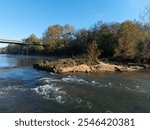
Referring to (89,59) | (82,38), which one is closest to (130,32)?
(89,59)

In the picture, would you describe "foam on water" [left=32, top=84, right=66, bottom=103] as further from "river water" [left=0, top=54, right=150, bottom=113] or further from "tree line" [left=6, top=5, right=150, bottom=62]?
"tree line" [left=6, top=5, right=150, bottom=62]

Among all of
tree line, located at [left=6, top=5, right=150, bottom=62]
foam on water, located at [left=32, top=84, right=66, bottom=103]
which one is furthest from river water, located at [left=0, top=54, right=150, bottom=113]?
tree line, located at [left=6, top=5, right=150, bottom=62]

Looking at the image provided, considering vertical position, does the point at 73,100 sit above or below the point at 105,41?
below

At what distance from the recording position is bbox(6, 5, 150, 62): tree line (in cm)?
4800

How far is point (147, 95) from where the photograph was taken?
17.0 meters

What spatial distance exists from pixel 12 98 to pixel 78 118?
26.5 ft

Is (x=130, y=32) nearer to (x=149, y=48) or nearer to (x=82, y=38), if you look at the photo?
(x=149, y=48)

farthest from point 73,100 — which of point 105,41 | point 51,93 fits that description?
point 105,41

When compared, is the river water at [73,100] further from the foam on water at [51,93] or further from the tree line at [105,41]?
the tree line at [105,41]

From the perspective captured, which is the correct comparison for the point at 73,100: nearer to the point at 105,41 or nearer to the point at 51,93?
the point at 51,93

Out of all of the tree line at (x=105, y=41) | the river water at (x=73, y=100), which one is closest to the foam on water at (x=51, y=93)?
the river water at (x=73, y=100)

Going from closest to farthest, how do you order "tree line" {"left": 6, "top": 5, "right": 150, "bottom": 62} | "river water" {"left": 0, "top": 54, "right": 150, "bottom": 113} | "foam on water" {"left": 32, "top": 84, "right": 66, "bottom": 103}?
"river water" {"left": 0, "top": 54, "right": 150, "bottom": 113} < "foam on water" {"left": 32, "top": 84, "right": 66, "bottom": 103} < "tree line" {"left": 6, "top": 5, "right": 150, "bottom": 62}

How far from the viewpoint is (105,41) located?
5916 centimetres

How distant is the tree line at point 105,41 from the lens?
157 ft
